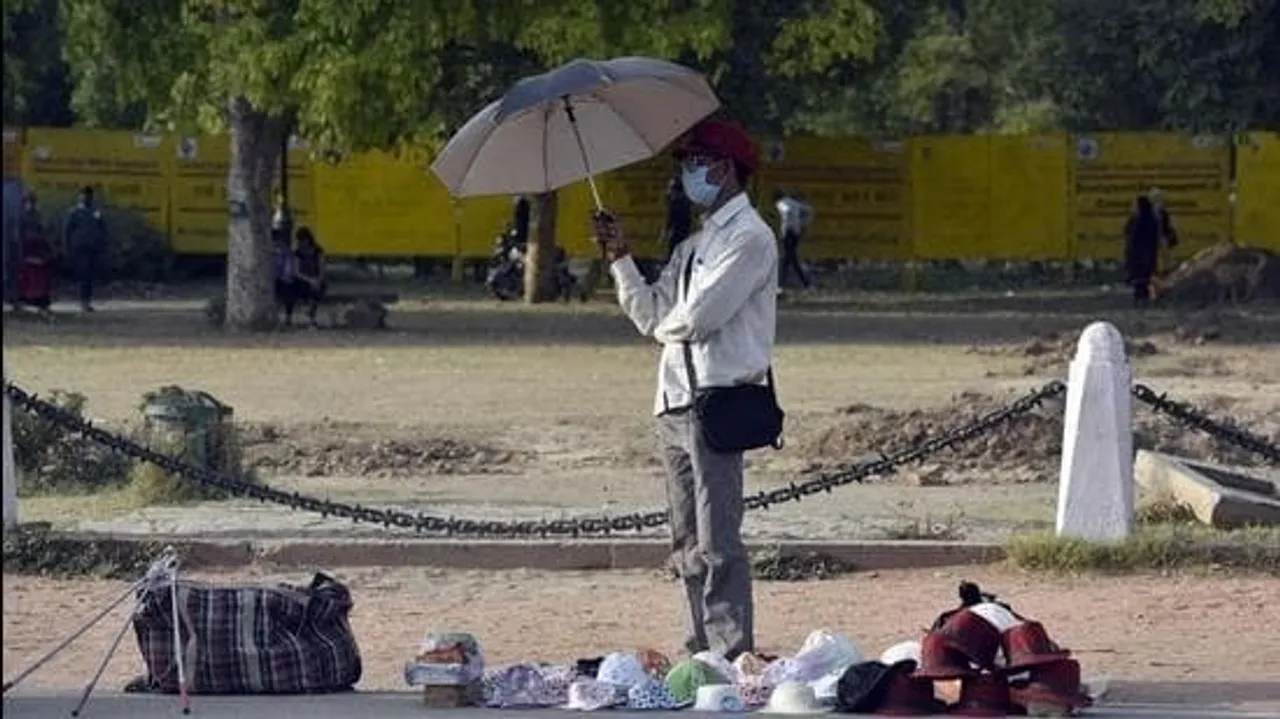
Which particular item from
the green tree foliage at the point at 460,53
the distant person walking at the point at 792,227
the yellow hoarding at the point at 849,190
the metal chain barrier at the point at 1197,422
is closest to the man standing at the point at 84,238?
the green tree foliage at the point at 460,53

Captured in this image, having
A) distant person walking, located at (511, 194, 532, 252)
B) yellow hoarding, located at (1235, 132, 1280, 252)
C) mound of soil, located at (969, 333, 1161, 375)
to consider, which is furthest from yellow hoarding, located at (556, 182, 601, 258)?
mound of soil, located at (969, 333, 1161, 375)

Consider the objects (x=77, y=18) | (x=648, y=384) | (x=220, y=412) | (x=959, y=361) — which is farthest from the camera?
(x=77, y=18)

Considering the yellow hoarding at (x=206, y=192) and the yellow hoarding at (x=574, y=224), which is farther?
the yellow hoarding at (x=206, y=192)

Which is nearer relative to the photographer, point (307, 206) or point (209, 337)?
point (209, 337)

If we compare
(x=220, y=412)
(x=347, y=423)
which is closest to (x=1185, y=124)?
(x=347, y=423)

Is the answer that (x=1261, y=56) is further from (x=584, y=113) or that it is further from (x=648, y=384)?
(x=584, y=113)

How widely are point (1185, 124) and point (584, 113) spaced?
34.8m

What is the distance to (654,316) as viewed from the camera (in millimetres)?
10953

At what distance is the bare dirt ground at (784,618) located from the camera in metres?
11.6

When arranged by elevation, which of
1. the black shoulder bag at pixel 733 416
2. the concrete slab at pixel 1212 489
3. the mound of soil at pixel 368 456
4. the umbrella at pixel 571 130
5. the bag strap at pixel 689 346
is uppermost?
the umbrella at pixel 571 130

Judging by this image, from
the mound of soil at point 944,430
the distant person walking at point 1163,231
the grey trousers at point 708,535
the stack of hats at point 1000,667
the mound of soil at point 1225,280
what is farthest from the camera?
the distant person walking at point 1163,231

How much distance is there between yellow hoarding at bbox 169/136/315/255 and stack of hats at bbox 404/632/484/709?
3777 centimetres

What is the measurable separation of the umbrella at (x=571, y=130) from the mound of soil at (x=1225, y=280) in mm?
30757

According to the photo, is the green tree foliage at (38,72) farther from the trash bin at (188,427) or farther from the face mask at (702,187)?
the face mask at (702,187)
